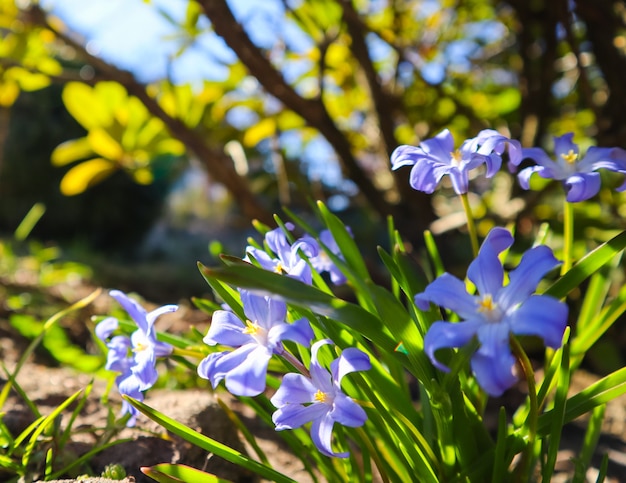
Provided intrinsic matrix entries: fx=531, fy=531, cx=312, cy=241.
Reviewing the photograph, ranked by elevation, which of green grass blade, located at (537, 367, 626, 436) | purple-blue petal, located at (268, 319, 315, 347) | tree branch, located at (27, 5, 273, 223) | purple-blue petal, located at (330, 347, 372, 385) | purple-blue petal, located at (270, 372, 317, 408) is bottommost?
green grass blade, located at (537, 367, 626, 436)

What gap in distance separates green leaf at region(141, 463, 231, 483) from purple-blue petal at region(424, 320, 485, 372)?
322 millimetres

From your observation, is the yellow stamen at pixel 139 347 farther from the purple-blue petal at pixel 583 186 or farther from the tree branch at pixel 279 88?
the tree branch at pixel 279 88

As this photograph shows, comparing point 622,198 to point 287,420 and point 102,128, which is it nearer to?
point 287,420

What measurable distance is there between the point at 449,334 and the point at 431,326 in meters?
0.02

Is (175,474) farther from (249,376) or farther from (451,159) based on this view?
(451,159)

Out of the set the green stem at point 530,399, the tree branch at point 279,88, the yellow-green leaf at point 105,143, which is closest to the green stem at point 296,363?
the green stem at point 530,399

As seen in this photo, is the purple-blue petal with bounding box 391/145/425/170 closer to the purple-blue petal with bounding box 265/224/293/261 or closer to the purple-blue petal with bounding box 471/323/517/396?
the purple-blue petal with bounding box 265/224/293/261

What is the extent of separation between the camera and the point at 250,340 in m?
0.54

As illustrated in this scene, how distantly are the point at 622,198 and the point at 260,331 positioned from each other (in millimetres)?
1553

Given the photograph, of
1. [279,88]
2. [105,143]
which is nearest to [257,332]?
[279,88]

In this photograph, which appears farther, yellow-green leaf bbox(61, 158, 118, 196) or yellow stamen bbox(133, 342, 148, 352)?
yellow-green leaf bbox(61, 158, 118, 196)

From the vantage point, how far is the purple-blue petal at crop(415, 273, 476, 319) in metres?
0.45

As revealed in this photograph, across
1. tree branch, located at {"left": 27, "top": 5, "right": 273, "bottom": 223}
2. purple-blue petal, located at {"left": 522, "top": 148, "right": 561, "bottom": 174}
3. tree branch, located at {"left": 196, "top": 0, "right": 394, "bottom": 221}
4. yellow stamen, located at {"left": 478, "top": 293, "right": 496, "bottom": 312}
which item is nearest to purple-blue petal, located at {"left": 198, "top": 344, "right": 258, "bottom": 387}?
yellow stamen, located at {"left": 478, "top": 293, "right": 496, "bottom": 312}

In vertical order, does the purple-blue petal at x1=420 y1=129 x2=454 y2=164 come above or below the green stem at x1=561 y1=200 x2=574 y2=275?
above
